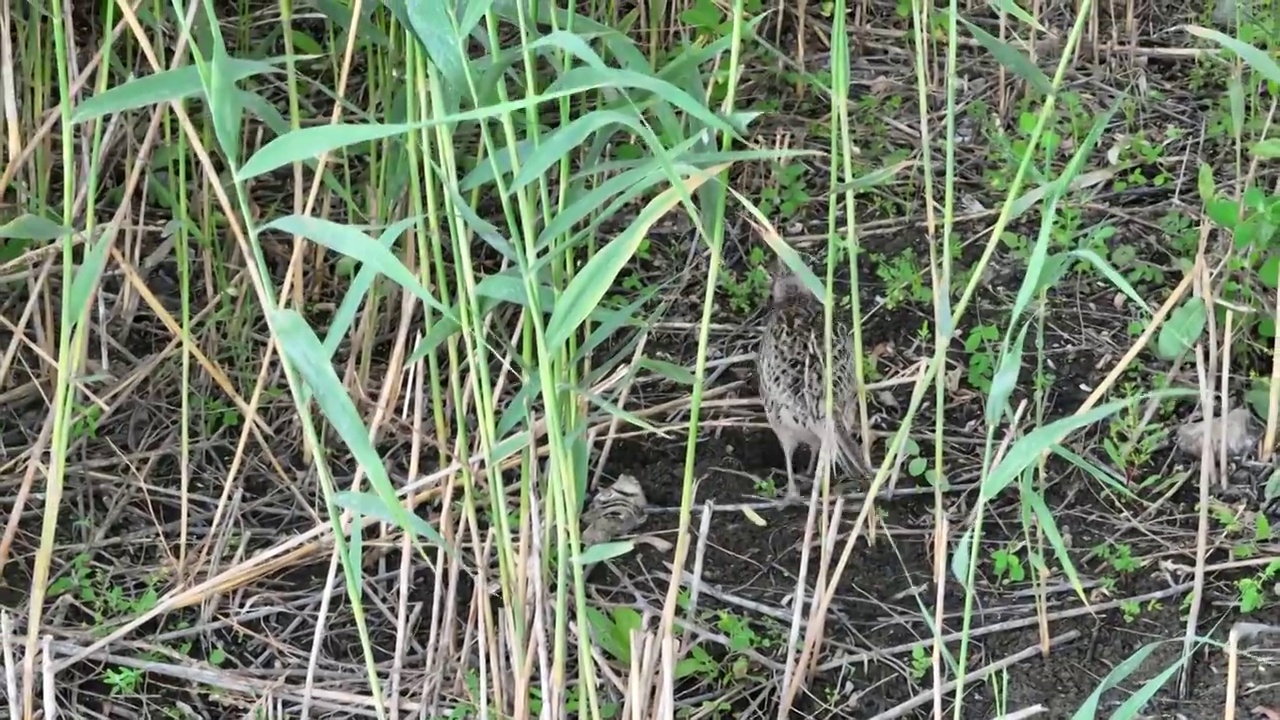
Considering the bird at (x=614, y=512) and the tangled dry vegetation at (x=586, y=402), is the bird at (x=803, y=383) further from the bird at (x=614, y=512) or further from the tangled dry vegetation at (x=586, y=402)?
the bird at (x=614, y=512)

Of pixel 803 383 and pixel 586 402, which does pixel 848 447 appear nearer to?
pixel 803 383

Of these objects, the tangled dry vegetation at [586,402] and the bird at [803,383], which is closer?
the tangled dry vegetation at [586,402]

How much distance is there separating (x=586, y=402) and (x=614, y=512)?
0.34 m

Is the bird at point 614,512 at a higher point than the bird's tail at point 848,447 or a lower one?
lower

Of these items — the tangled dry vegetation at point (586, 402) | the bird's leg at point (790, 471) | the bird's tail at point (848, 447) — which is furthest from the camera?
the bird's leg at point (790, 471)

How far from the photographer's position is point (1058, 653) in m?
1.55

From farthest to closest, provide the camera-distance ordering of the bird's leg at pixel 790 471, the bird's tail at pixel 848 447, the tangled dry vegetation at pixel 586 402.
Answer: the bird's leg at pixel 790 471 < the bird's tail at pixel 848 447 < the tangled dry vegetation at pixel 586 402

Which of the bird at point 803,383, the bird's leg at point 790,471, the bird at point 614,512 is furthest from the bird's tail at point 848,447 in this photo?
the bird at point 614,512

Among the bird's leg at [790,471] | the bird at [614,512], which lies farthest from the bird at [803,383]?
the bird at [614,512]

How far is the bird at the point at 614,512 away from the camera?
5.73ft

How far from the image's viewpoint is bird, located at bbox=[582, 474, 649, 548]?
1747 millimetres

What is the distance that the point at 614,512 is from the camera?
1769mm

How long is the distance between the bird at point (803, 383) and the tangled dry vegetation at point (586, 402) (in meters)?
0.09

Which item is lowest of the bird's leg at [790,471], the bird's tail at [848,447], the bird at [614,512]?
the bird at [614,512]
